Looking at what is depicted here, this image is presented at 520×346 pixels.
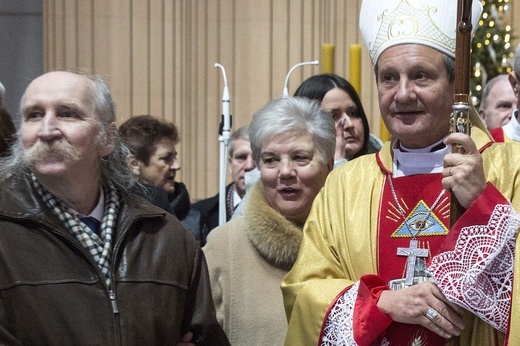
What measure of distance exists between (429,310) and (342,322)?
28 centimetres

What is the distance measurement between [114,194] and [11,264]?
0.42 metres

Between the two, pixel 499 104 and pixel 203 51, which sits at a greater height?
pixel 203 51

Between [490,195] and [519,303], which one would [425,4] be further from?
[519,303]

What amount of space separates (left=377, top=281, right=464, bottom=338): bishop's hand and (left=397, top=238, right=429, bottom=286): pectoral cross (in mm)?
161

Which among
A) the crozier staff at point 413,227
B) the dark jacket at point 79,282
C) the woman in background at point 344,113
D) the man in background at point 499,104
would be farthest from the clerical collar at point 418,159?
the man in background at point 499,104

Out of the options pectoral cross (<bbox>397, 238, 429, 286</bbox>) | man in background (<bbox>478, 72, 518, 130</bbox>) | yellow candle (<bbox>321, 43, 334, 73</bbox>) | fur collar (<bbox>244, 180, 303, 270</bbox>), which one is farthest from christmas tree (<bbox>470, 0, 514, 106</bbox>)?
pectoral cross (<bbox>397, 238, 429, 286</bbox>)

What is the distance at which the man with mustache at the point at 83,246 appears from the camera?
291 cm

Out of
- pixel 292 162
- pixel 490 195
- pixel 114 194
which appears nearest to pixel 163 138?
pixel 292 162

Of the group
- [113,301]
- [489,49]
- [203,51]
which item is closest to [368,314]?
[113,301]

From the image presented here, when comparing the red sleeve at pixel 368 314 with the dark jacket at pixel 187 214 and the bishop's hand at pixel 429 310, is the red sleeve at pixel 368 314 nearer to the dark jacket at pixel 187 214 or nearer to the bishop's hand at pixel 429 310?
the bishop's hand at pixel 429 310

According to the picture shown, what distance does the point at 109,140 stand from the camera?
3.24m

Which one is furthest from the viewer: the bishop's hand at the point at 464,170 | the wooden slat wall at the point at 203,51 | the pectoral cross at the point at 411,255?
the wooden slat wall at the point at 203,51

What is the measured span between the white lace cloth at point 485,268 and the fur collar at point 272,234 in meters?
0.94

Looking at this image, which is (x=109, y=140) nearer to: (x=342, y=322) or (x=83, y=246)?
(x=83, y=246)
